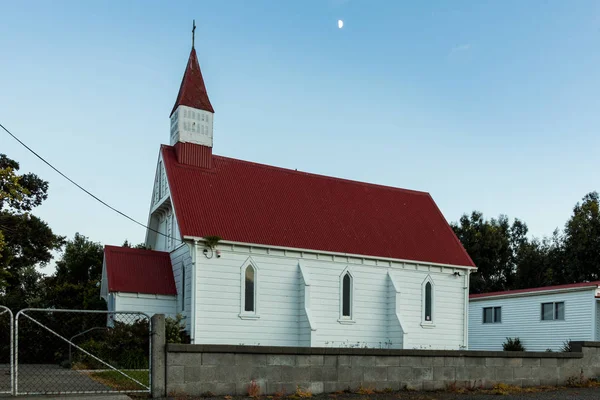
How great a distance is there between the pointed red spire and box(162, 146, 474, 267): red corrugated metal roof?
246 cm

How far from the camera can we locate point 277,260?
26031 millimetres

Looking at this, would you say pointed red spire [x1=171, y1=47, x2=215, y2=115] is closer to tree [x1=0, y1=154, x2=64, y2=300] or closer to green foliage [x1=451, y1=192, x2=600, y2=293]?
tree [x1=0, y1=154, x2=64, y2=300]

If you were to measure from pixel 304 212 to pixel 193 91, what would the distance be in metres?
8.08

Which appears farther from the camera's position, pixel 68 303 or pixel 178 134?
pixel 68 303

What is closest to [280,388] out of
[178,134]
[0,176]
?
[0,176]

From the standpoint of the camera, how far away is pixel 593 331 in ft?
98.1

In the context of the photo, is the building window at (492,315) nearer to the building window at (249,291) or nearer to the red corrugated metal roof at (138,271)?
the building window at (249,291)

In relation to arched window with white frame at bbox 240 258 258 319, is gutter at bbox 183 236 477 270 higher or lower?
higher

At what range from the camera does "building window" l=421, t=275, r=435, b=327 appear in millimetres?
28873

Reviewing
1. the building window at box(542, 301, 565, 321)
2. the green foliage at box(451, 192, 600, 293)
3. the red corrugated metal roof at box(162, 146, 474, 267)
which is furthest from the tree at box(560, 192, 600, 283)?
the red corrugated metal roof at box(162, 146, 474, 267)

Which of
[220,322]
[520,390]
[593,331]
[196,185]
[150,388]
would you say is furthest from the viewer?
[593,331]

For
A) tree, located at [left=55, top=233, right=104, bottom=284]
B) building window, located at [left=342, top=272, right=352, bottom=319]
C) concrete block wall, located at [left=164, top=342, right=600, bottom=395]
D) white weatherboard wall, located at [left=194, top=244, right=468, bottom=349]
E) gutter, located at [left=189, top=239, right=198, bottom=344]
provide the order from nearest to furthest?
concrete block wall, located at [left=164, top=342, right=600, bottom=395]
gutter, located at [left=189, top=239, right=198, bottom=344]
white weatherboard wall, located at [left=194, top=244, right=468, bottom=349]
building window, located at [left=342, top=272, right=352, bottom=319]
tree, located at [left=55, top=233, right=104, bottom=284]

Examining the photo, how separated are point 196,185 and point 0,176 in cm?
1216

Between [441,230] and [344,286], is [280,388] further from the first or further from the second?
[441,230]
